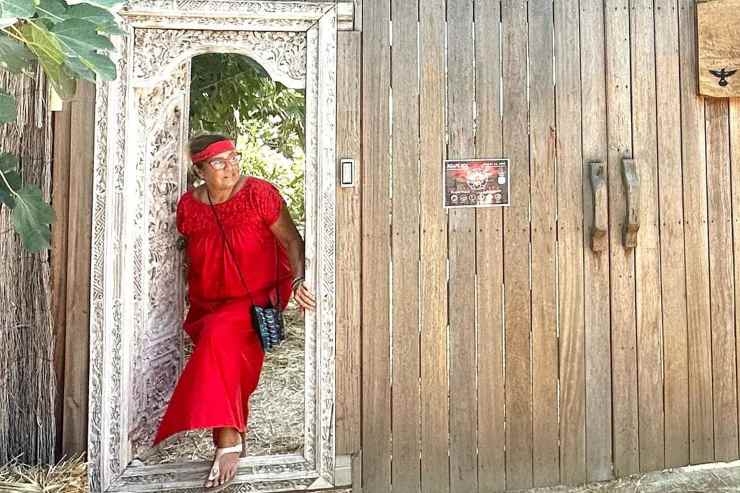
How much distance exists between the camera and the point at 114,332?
2.78m

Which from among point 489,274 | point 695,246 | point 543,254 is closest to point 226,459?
point 489,274

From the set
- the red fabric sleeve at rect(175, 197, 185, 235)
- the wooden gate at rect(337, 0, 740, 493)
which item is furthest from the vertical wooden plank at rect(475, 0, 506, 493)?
the red fabric sleeve at rect(175, 197, 185, 235)

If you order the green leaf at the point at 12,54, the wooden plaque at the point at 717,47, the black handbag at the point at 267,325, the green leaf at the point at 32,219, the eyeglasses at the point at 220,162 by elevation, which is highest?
the wooden plaque at the point at 717,47

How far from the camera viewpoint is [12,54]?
2010 millimetres

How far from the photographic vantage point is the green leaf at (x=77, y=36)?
5.76 ft

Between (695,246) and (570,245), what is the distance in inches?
26.9

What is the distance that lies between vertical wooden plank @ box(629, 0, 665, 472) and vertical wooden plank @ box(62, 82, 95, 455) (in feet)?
8.58

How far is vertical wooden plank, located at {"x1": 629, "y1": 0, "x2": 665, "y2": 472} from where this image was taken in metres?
3.18

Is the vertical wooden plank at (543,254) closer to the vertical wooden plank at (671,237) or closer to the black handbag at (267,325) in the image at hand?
the vertical wooden plank at (671,237)

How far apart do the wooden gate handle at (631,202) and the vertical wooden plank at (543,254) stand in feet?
1.17

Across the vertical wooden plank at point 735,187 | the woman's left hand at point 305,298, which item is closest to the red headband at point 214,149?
the woman's left hand at point 305,298

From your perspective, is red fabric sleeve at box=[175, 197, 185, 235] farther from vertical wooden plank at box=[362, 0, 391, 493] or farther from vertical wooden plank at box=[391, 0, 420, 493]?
vertical wooden plank at box=[391, 0, 420, 493]

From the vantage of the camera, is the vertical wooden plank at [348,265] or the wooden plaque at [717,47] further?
the wooden plaque at [717,47]

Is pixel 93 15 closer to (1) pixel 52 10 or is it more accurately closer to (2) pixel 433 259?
(1) pixel 52 10
